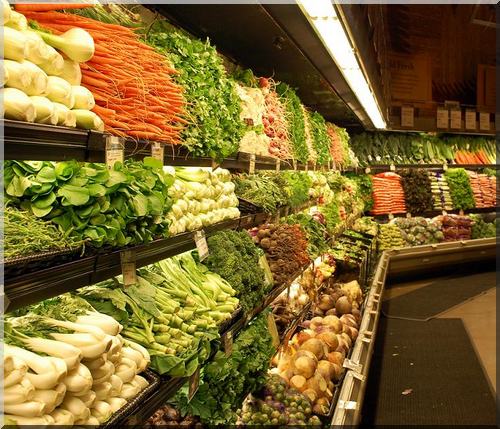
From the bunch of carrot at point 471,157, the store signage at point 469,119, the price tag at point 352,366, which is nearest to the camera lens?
the price tag at point 352,366

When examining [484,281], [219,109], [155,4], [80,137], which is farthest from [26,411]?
[484,281]

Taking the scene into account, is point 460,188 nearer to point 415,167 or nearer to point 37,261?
point 415,167

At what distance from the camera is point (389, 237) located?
8.20 meters

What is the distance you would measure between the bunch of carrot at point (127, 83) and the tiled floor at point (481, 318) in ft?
12.5

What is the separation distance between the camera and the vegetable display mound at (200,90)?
256 centimetres

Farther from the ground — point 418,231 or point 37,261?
point 37,261

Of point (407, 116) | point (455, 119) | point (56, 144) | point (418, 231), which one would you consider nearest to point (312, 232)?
point (56, 144)

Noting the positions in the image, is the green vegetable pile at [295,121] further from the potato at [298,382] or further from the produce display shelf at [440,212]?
the produce display shelf at [440,212]

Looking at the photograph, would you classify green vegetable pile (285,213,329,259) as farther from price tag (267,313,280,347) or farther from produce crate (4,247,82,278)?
produce crate (4,247,82,278)

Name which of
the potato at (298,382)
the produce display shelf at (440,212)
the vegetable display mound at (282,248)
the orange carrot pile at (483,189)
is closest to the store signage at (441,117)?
the orange carrot pile at (483,189)

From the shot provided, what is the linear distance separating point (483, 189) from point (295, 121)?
6507 millimetres

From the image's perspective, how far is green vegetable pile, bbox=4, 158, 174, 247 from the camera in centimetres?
152

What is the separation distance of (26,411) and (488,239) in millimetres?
9110

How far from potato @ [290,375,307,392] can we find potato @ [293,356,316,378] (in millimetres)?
40
